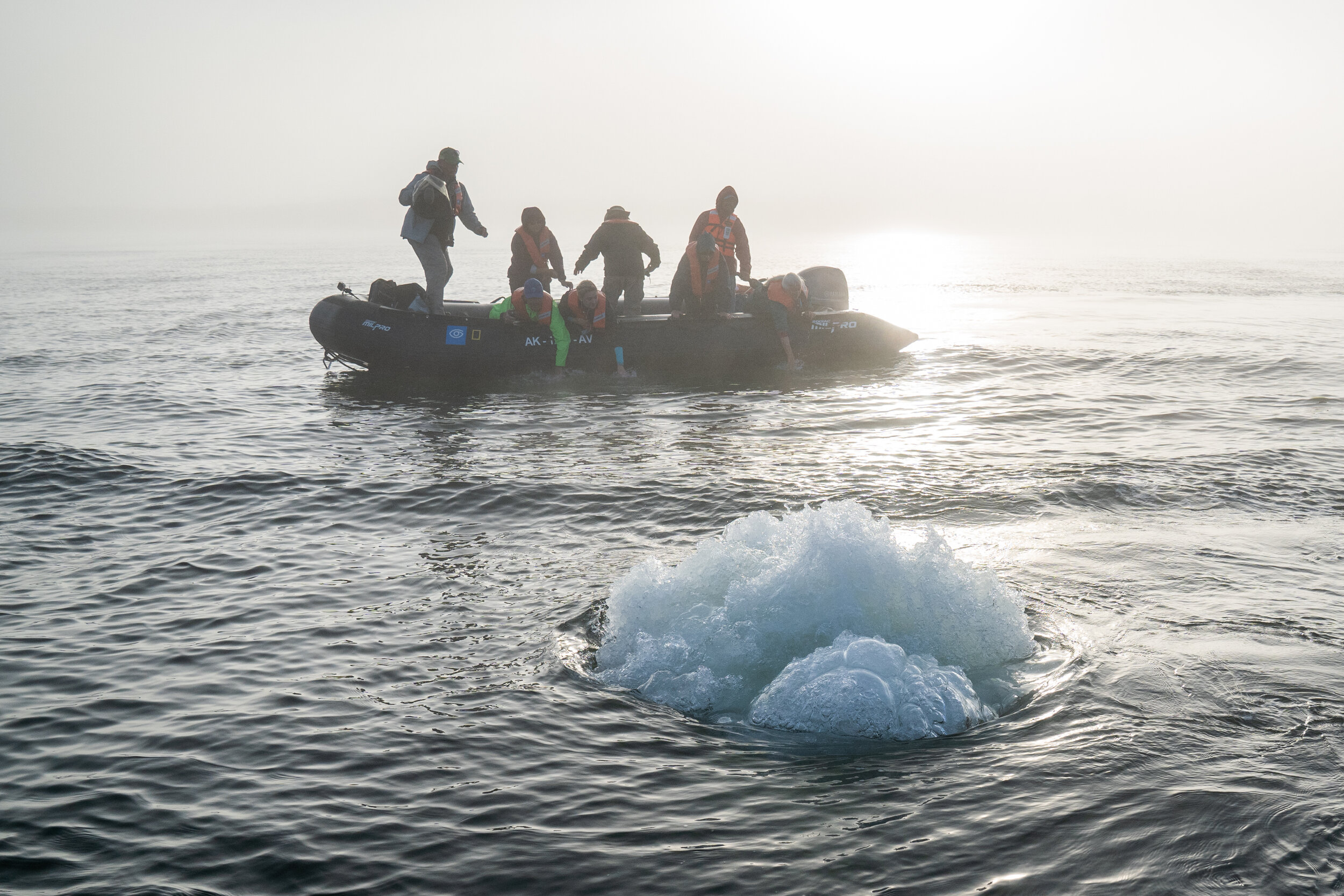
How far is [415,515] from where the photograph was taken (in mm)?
9305

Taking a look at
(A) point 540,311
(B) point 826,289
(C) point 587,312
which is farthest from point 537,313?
(B) point 826,289

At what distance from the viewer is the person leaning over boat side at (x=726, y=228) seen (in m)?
15.8

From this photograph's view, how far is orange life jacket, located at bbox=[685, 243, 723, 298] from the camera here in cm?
1561

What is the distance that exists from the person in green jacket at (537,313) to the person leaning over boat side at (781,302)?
310 centimetres

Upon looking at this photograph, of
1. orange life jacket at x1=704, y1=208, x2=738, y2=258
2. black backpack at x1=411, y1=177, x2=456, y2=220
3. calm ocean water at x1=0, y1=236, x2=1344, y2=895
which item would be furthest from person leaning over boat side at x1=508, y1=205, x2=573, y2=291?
calm ocean water at x1=0, y1=236, x2=1344, y2=895

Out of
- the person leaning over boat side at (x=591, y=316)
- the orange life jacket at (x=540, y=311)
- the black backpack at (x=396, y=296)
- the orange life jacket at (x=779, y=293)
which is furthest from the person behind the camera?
the orange life jacket at (x=779, y=293)

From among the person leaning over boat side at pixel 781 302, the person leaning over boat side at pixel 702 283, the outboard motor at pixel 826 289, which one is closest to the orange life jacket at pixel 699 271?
the person leaning over boat side at pixel 702 283

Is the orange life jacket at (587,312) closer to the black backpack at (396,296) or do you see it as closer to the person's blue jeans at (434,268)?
the person's blue jeans at (434,268)

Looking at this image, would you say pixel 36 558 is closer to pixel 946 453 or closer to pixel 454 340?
pixel 454 340

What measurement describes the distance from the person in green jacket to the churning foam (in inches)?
357

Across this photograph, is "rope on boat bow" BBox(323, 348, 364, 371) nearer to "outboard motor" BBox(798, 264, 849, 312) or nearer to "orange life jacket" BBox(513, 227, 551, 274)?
"orange life jacket" BBox(513, 227, 551, 274)

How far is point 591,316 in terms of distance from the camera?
15.3m

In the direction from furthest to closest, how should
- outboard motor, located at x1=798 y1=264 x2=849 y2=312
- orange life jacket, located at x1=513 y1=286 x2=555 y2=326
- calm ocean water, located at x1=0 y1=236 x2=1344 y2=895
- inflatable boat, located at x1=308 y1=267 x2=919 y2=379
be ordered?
1. outboard motor, located at x1=798 y1=264 x2=849 y2=312
2. inflatable boat, located at x1=308 y1=267 x2=919 y2=379
3. orange life jacket, located at x1=513 y1=286 x2=555 y2=326
4. calm ocean water, located at x1=0 y1=236 x2=1344 y2=895

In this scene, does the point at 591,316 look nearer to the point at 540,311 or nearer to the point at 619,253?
the point at 540,311
